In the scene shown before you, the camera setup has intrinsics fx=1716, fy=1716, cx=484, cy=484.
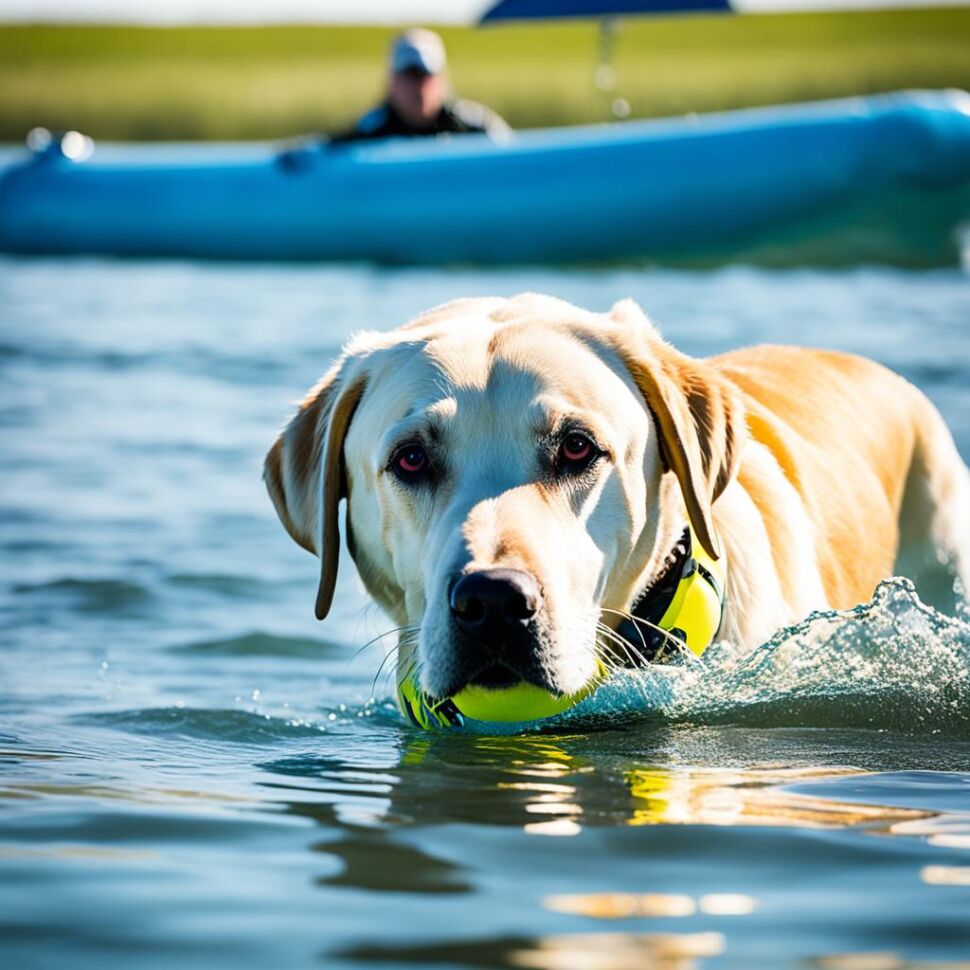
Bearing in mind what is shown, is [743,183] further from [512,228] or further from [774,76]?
[774,76]

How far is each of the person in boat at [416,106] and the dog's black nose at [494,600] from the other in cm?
1300

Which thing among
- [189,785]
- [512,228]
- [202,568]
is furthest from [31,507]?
[512,228]

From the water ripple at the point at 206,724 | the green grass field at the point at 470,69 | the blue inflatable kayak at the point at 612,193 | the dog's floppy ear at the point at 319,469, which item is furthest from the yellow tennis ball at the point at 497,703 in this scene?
the green grass field at the point at 470,69

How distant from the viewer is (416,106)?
17484mm

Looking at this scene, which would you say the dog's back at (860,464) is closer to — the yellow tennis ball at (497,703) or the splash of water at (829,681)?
the splash of water at (829,681)

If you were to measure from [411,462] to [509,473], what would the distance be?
0.86 ft

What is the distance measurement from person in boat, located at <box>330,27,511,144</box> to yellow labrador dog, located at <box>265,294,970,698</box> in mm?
11785

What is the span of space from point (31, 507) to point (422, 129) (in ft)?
34.2

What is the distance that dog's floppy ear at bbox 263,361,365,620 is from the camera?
4480mm

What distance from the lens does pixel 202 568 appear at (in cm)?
739

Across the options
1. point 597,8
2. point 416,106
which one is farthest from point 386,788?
point 597,8

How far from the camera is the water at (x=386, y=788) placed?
8.96 ft

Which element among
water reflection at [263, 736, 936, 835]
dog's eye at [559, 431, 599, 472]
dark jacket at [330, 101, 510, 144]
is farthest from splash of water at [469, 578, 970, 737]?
dark jacket at [330, 101, 510, 144]

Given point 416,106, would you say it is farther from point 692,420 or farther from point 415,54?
point 692,420
